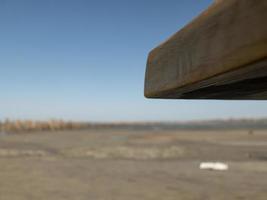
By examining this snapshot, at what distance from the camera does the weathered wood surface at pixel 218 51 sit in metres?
0.47

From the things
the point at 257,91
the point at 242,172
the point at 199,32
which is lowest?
the point at 242,172

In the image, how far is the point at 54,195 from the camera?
17.7 ft

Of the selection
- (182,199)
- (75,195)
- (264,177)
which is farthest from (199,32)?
(264,177)

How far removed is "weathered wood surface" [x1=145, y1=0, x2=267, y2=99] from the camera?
0.47 meters

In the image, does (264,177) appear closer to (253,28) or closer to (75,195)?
(75,195)

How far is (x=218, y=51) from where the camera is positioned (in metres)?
0.56

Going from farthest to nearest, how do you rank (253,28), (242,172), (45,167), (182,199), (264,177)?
(45,167)
(242,172)
(264,177)
(182,199)
(253,28)

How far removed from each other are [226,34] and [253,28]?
2.9 inches

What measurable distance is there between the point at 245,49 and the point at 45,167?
8.71m

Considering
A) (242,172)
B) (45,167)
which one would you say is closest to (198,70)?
(242,172)

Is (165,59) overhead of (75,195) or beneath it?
overhead

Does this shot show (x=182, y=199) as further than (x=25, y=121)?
No

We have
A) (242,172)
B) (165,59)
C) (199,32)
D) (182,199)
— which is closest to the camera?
(199,32)

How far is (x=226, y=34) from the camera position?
0.53 meters
